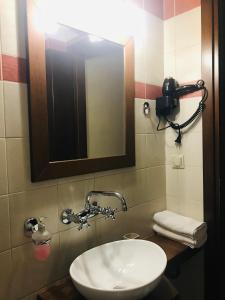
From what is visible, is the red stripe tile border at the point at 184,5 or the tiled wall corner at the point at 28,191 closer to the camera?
the tiled wall corner at the point at 28,191

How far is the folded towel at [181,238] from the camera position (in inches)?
53.8

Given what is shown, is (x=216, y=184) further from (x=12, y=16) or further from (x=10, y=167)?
(x=12, y=16)

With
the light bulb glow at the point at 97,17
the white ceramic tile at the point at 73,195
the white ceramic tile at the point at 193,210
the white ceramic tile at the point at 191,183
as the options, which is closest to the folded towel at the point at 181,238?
the white ceramic tile at the point at 193,210

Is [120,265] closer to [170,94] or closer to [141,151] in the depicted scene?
[141,151]

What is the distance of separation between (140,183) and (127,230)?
0.29 meters

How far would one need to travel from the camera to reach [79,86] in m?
1.21

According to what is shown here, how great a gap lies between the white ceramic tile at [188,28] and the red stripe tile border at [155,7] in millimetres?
120

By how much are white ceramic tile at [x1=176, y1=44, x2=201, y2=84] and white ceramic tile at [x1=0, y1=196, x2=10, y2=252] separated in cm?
125

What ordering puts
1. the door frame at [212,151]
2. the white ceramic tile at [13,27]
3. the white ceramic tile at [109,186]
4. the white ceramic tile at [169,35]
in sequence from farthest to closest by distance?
the white ceramic tile at [169,35] → the door frame at [212,151] → the white ceramic tile at [109,186] → the white ceramic tile at [13,27]

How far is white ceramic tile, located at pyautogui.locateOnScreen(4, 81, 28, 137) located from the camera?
94cm

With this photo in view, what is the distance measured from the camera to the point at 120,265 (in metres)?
1.17

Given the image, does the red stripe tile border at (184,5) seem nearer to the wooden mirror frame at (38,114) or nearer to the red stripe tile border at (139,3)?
the red stripe tile border at (139,3)

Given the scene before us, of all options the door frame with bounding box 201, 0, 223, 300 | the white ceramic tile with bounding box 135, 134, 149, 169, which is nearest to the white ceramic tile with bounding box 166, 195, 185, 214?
the door frame with bounding box 201, 0, 223, 300

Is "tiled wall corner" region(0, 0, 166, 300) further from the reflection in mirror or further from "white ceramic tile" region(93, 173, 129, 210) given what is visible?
the reflection in mirror
